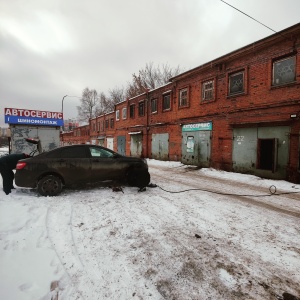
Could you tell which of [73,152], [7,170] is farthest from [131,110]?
[7,170]

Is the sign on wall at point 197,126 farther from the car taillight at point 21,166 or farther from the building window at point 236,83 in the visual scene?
the car taillight at point 21,166

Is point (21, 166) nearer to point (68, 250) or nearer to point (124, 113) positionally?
point (68, 250)

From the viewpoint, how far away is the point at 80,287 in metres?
2.29

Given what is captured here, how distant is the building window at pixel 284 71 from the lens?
29.2 ft

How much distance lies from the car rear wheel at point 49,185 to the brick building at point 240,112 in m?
9.43

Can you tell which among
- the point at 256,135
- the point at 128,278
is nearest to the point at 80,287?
the point at 128,278

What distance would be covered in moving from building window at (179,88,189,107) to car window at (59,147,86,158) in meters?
10.6

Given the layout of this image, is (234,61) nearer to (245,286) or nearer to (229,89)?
(229,89)

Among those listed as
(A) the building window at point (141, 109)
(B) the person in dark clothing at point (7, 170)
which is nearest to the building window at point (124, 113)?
(A) the building window at point (141, 109)

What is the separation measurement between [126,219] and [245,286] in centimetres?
251

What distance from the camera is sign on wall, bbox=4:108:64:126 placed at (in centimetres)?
1245

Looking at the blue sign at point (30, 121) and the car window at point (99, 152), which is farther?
the blue sign at point (30, 121)

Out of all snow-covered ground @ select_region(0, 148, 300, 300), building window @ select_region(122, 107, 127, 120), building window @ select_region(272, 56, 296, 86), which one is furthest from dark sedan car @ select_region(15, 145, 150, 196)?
building window @ select_region(122, 107, 127, 120)

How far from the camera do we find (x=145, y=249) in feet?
10.1
